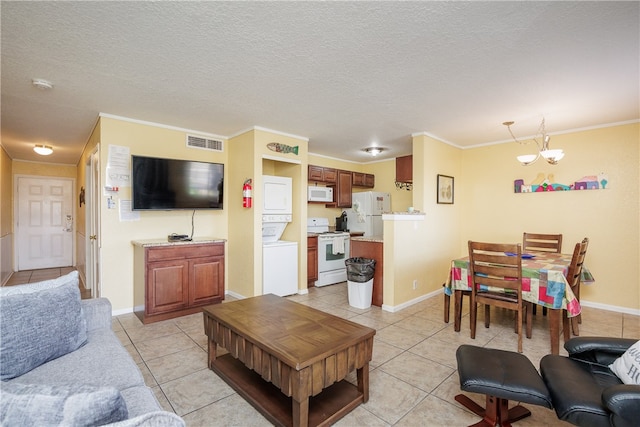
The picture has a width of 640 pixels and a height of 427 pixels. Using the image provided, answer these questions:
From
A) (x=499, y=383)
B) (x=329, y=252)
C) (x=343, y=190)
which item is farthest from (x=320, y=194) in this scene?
(x=499, y=383)

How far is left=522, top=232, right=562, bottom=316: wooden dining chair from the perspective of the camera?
Result: 4.01 m

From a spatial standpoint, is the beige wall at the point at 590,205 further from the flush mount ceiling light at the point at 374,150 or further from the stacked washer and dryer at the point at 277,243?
the stacked washer and dryer at the point at 277,243

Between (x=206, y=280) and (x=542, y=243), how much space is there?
14.7ft

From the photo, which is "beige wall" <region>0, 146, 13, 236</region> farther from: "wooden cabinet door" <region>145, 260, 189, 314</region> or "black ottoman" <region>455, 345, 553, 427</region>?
"black ottoman" <region>455, 345, 553, 427</region>

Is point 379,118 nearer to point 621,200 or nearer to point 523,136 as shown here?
point 523,136

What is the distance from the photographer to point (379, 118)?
383cm

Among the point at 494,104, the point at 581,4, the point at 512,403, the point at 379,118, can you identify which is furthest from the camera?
the point at 379,118

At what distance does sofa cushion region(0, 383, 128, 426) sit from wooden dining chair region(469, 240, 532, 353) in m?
2.96

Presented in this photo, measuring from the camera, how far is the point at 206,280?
3.96 m

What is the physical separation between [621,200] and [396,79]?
3621mm

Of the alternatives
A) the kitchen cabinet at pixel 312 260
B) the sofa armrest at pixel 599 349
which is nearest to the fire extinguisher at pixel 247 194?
the kitchen cabinet at pixel 312 260

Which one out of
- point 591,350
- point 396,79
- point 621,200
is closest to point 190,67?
point 396,79

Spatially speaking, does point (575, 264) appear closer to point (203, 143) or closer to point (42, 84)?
point (203, 143)

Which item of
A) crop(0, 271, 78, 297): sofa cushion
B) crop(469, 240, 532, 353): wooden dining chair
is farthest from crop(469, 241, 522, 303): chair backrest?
crop(0, 271, 78, 297): sofa cushion
